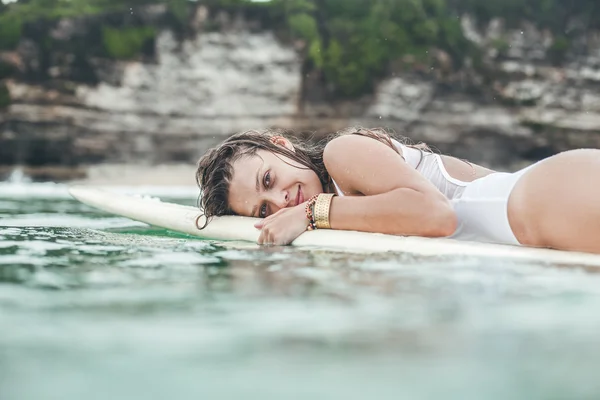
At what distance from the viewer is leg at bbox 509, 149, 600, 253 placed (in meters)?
2.16

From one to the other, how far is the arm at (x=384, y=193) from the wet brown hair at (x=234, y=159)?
0.18m

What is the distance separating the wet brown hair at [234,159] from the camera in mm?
2805

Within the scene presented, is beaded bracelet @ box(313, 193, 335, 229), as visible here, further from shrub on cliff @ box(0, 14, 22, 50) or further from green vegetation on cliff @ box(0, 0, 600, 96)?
shrub on cliff @ box(0, 14, 22, 50)

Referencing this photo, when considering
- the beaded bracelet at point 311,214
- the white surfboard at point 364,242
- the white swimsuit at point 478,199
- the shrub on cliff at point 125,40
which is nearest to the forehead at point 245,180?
the white surfboard at point 364,242

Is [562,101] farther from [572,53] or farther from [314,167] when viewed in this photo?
[314,167]

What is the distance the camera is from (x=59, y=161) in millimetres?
11750

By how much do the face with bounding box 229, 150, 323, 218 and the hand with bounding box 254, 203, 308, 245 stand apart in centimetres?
10

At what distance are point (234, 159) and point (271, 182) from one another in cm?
20

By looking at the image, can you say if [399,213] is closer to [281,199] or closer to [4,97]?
[281,199]

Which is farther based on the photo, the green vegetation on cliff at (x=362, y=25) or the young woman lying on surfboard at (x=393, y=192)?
the green vegetation on cliff at (x=362, y=25)

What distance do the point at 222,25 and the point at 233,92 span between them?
1312 mm

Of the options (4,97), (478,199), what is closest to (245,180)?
(478,199)

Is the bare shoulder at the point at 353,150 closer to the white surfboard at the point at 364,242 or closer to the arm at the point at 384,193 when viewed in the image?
the arm at the point at 384,193

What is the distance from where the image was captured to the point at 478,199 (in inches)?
99.7
